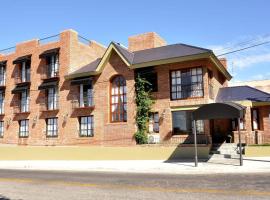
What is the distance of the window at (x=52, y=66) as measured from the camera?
3312 cm

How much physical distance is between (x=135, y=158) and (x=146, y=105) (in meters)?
4.52

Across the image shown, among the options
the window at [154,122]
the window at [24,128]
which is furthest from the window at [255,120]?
the window at [24,128]

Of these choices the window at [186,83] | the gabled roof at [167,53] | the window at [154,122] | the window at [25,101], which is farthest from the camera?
the window at [25,101]

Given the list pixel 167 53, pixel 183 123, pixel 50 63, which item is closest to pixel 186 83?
pixel 183 123

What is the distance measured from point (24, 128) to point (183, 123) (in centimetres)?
1844

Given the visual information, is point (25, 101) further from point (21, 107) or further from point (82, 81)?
point (82, 81)

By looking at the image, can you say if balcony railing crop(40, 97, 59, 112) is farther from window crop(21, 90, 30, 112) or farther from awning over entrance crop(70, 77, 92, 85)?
awning over entrance crop(70, 77, 92, 85)

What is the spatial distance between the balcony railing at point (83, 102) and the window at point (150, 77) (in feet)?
18.9

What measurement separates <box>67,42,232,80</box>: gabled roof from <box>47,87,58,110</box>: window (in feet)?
13.0

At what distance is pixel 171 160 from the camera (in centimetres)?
2245

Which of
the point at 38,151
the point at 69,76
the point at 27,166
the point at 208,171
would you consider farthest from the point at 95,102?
the point at 208,171

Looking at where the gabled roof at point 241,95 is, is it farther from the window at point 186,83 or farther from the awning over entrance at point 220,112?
the awning over entrance at point 220,112

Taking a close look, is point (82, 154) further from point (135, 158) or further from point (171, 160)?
point (171, 160)

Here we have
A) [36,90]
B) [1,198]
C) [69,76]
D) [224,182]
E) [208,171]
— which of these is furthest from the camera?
[36,90]
